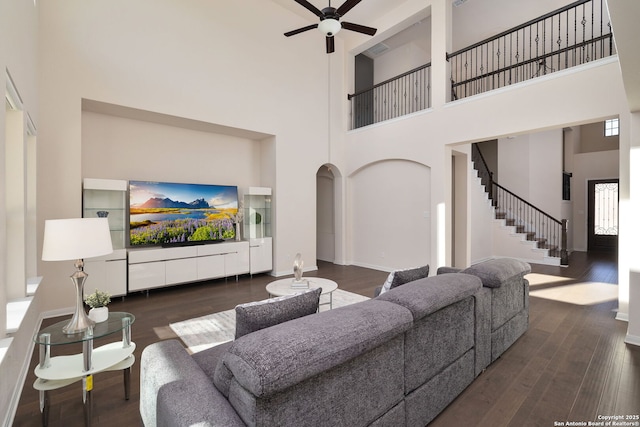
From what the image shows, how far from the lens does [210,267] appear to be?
5.67 m

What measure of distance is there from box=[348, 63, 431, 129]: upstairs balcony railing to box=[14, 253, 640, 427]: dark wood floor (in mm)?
5128

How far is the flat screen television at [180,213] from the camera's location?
5141 millimetres

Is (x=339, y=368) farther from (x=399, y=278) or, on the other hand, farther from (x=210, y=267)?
(x=210, y=267)

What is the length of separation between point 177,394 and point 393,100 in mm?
8259

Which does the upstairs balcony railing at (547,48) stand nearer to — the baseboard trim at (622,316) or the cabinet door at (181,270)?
the baseboard trim at (622,316)

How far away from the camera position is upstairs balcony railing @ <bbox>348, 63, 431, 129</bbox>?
749cm

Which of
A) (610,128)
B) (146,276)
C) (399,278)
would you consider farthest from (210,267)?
(610,128)

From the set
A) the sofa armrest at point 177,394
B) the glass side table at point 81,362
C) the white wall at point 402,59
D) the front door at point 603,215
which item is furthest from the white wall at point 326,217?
the front door at point 603,215

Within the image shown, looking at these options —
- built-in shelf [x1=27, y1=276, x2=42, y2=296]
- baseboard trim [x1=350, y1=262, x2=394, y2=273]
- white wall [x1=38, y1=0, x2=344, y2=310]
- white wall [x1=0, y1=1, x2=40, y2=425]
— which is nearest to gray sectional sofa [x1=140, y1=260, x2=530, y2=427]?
white wall [x1=0, y1=1, x2=40, y2=425]

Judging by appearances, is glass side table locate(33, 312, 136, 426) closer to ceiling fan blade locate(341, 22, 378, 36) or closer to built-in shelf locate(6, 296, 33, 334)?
built-in shelf locate(6, 296, 33, 334)

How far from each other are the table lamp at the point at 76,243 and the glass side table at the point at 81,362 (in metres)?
0.10

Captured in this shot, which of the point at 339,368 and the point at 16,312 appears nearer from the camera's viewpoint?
the point at 339,368

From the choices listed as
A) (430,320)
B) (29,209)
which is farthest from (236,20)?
(430,320)

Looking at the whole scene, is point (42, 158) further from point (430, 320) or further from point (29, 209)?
point (430, 320)
